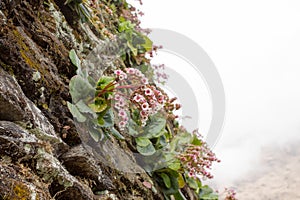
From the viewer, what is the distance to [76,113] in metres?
1.80

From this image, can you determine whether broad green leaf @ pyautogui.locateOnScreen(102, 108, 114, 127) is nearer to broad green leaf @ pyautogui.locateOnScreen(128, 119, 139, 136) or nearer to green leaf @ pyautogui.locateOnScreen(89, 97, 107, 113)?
green leaf @ pyautogui.locateOnScreen(89, 97, 107, 113)

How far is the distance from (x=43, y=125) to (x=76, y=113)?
1.15 feet

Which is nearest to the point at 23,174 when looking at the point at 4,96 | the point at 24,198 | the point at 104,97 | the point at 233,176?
the point at 24,198

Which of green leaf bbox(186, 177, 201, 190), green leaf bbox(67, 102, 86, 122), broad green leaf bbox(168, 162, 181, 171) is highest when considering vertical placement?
green leaf bbox(186, 177, 201, 190)

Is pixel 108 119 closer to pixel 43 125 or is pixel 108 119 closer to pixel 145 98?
pixel 145 98

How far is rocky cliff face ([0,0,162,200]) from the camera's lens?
117 centimetres

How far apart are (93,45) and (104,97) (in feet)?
3.30

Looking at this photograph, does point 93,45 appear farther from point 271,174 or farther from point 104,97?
point 271,174

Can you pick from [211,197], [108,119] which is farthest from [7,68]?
[211,197]

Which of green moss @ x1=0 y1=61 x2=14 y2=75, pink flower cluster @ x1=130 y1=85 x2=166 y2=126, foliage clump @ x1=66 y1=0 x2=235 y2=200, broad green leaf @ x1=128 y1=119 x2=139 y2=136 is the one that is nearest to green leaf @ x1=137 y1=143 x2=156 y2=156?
foliage clump @ x1=66 y1=0 x2=235 y2=200

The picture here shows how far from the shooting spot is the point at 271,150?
11305 mm

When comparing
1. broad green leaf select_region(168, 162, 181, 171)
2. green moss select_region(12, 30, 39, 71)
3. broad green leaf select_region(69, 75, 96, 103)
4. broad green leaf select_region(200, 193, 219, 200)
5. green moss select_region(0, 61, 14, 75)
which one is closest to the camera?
green moss select_region(0, 61, 14, 75)

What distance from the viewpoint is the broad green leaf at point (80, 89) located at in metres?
1.88

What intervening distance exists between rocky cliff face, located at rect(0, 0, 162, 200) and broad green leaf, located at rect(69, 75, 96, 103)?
48 mm
